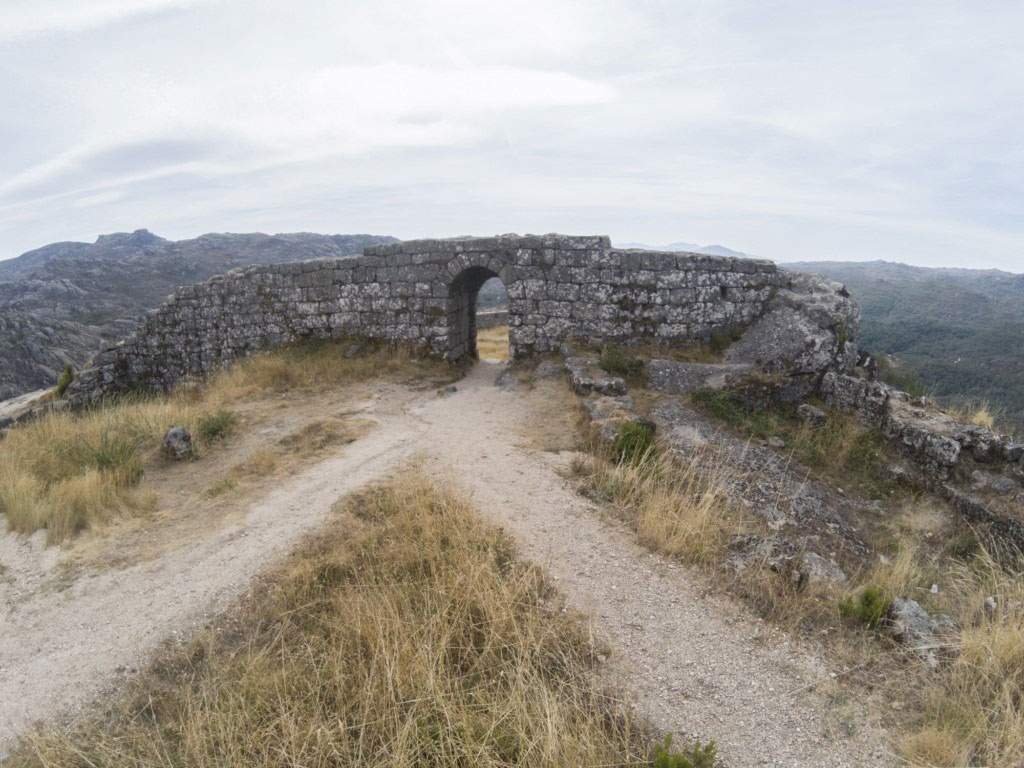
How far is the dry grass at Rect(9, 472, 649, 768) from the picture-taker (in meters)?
3.31

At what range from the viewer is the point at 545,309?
1167 cm

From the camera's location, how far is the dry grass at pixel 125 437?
653 cm

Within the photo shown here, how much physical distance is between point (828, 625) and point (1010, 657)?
1.02m

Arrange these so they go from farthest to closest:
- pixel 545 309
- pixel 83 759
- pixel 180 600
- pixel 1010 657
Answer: pixel 545 309 < pixel 180 600 < pixel 1010 657 < pixel 83 759

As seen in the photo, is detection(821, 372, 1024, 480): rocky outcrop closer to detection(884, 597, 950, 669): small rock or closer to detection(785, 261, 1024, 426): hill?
detection(884, 597, 950, 669): small rock

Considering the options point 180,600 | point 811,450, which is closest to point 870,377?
point 811,450

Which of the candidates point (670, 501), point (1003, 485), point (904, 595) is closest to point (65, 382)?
point (670, 501)

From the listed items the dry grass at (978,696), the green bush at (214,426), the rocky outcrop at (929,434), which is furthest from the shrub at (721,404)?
the green bush at (214,426)

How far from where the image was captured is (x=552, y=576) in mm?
4820

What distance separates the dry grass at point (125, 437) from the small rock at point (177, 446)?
191 mm

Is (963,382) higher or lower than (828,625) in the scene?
lower

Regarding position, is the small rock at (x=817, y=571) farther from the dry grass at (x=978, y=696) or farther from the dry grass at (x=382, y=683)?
the dry grass at (x=382, y=683)

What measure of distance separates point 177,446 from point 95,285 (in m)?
68.1

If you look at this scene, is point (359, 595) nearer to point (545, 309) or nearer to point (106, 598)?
point (106, 598)
